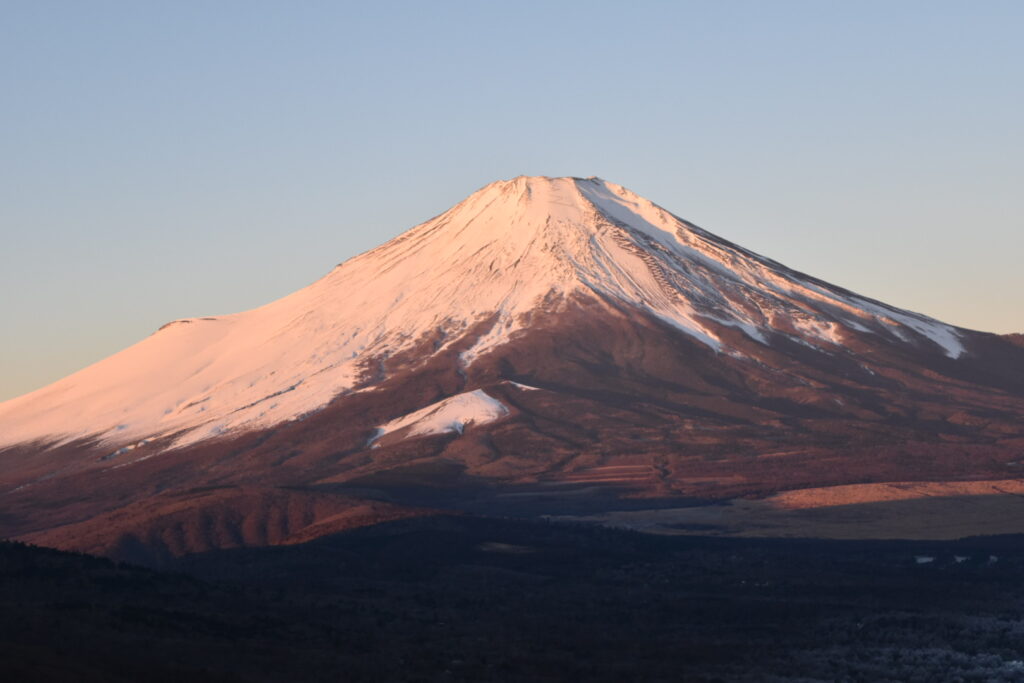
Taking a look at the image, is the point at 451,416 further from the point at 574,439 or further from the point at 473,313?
the point at 473,313

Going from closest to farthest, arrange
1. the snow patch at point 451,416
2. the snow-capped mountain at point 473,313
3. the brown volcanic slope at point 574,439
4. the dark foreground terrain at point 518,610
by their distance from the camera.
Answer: the dark foreground terrain at point 518,610 → the brown volcanic slope at point 574,439 → the snow patch at point 451,416 → the snow-capped mountain at point 473,313

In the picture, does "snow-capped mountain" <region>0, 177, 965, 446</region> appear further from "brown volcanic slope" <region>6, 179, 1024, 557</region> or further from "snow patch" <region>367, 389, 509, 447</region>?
"snow patch" <region>367, 389, 509, 447</region>

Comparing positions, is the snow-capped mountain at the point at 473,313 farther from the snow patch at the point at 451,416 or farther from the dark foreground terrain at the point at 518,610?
the dark foreground terrain at the point at 518,610

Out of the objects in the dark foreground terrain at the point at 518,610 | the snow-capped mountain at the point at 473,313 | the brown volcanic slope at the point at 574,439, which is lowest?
the dark foreground terrain at the point at 518,610

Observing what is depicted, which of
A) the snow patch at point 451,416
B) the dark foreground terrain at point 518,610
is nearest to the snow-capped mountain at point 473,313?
→ the snow patch at point 451,416

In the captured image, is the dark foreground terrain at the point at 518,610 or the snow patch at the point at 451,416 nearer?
the dark foreground terrain at the point at 518,610

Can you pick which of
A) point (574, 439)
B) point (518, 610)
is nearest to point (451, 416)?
point (574, 439)

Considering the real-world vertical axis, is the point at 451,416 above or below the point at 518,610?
above
